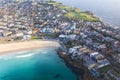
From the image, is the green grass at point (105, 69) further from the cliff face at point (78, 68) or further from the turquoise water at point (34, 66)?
the turquoise water at point (34, 66)

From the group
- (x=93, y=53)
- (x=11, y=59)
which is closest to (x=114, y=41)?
(x=93, y=53)

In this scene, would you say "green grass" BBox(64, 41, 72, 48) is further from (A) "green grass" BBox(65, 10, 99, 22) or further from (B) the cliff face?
(A) "green grass" BBox(65, 10, 99, 22)

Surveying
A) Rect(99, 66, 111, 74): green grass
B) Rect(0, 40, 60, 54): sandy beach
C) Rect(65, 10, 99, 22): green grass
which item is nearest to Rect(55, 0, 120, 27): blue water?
Rect(65, 10, 99, 22): green grass

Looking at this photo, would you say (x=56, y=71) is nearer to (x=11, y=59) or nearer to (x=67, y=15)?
(x=11, y=59)

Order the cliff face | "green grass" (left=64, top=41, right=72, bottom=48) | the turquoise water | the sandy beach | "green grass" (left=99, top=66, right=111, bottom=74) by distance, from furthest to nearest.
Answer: the sandy beach < "green grass" (left=64, top=41, right=72, bottom=48) < the turquoise water < the cliff face < "green grass" (left=99, top=66, right=111, bottom=74)

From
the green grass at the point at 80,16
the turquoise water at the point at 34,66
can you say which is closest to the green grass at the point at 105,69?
the turquoise water at the point at 34,66

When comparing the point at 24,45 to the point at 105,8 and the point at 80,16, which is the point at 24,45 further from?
the point at 105,8

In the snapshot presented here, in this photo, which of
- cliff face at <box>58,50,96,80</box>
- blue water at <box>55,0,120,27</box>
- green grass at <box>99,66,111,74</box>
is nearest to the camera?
green grass at <box>99,66,111,74</box>
